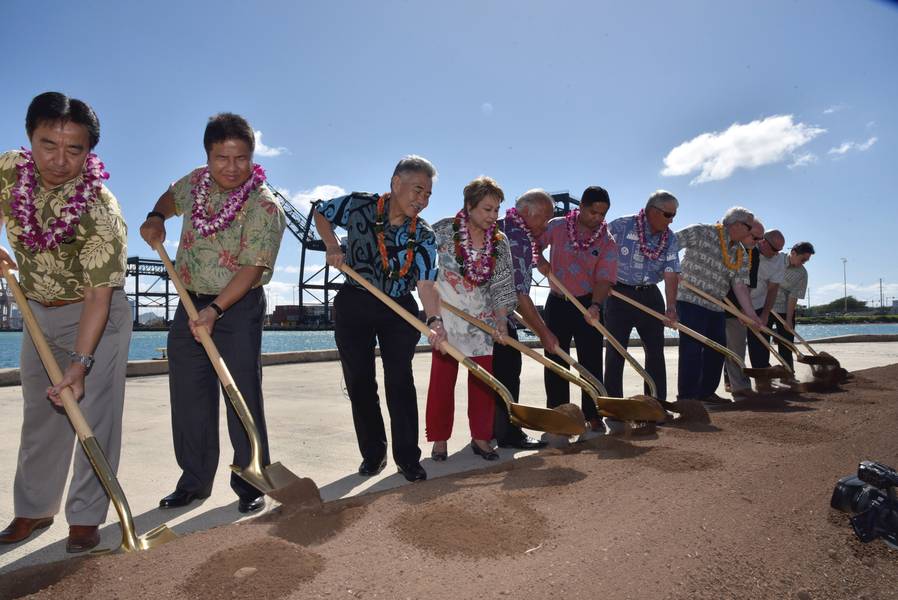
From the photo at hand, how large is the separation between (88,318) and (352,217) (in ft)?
4.49

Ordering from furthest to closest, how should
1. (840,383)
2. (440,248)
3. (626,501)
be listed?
(840,383) → (440,248) → (626,501)

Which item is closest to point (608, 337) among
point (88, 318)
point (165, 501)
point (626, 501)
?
point (626, 501)

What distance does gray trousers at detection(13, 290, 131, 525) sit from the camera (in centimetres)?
233

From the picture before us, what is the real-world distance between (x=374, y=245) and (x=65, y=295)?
1.42 metres

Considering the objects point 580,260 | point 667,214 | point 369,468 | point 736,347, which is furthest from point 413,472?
point 736,347

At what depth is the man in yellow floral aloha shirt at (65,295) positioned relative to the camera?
222 centimetres

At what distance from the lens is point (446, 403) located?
3629 mm

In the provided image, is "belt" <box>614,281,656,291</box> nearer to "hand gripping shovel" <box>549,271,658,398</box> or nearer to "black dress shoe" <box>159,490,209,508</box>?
"hand gripping shovel" <box>549,271,658,398</box>

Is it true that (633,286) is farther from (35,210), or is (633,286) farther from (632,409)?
(35,210)

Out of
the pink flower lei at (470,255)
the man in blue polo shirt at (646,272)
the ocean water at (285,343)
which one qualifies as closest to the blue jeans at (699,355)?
the man in blue polo shirt at (646,272)

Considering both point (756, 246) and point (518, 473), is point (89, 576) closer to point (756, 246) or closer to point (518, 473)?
point (518, 473)

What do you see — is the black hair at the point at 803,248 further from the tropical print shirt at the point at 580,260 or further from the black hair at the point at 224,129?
the black hair at the point at 224,129

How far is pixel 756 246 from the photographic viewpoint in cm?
644

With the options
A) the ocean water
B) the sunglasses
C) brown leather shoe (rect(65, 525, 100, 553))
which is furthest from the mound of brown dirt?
the ocean water
